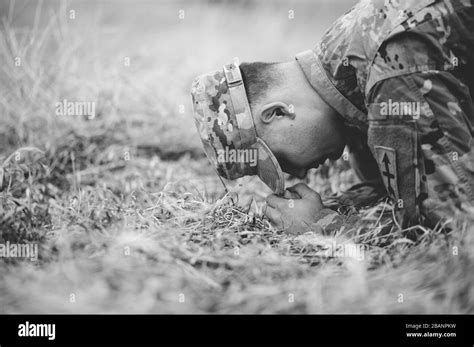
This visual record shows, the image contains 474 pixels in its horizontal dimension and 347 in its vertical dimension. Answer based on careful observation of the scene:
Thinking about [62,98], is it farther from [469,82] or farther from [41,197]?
[469,82]

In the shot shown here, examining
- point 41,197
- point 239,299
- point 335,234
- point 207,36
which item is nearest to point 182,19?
point 207,36

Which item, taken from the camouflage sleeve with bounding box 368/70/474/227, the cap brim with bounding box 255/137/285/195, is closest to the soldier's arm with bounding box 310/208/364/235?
the cap brim with bounding box 255/137/285/195

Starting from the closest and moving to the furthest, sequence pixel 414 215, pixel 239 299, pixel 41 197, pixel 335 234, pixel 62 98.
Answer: pixel 239 299 < pixel 414 215 < pixel 335 234 < pixel 41 197 < pixel 62 98

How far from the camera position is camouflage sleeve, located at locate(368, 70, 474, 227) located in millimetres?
2102

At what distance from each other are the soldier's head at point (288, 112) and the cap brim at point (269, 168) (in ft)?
0.10

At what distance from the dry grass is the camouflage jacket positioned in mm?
151

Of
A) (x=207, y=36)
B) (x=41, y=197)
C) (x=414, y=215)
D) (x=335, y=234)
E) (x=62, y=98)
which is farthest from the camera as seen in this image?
(x=207, y=36)

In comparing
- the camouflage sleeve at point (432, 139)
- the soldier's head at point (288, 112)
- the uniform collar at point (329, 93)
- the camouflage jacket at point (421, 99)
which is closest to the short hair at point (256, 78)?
the soldier's head at point (288, 112)

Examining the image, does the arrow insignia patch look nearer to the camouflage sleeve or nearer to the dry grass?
the camouflage sleeve

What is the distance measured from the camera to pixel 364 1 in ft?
7.72

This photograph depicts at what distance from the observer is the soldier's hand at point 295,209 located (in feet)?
8.16

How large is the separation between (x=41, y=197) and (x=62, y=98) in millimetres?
714
